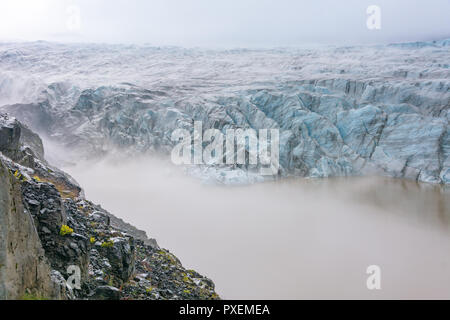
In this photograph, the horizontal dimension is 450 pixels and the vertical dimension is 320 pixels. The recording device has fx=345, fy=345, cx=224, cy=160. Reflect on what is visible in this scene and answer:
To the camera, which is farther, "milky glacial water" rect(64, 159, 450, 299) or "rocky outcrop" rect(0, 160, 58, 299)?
"milky glacial water" rect(64, 159, 450, 299)

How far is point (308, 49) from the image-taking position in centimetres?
5469

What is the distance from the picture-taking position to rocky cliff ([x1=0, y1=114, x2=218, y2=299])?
4074 millimetres

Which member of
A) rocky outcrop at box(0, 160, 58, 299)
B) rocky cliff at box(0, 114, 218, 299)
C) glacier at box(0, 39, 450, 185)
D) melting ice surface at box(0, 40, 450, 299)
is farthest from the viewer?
glacier at box(0, 39, 450, 185)

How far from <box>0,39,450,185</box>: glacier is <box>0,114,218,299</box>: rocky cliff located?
1748 cm

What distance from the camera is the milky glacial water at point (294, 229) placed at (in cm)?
1279

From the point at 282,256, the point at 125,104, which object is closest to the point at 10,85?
the point at 125,104

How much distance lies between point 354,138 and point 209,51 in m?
33.7

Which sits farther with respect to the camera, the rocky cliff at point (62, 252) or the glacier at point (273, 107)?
the glacier at point (273, 107)

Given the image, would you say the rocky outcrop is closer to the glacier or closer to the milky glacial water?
the milky glacial water

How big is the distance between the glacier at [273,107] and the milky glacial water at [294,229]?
6.93ft

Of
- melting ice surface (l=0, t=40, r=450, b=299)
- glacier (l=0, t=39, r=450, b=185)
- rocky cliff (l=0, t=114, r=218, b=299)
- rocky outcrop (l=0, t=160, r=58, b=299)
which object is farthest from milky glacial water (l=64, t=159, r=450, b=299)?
rocky outcrop (l=0, t=160, r=58, b=299)

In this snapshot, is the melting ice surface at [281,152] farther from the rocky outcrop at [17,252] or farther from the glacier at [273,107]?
the rocky outcrop at [17,252]

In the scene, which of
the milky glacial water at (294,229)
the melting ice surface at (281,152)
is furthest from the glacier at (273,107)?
the milky glacial water at (294,229)
